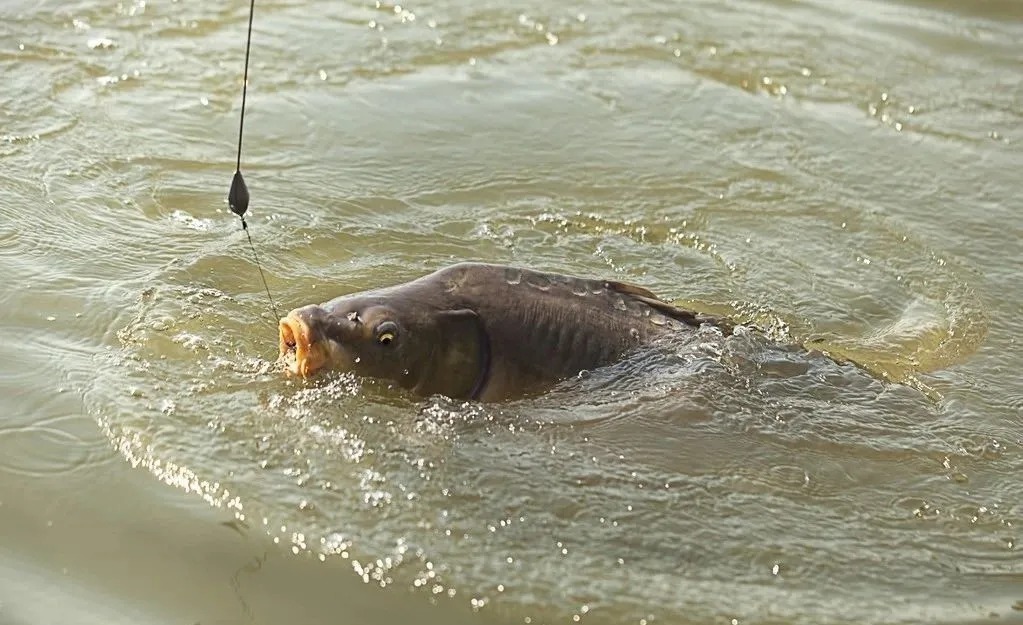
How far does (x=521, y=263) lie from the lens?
5.59 metres

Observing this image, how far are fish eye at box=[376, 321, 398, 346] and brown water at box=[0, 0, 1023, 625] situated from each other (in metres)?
0.21

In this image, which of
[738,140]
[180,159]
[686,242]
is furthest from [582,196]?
[180,159]

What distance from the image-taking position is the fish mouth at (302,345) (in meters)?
4.18

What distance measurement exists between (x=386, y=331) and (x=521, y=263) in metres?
1.49

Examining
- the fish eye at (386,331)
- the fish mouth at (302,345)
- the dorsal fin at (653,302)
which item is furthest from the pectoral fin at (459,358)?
the dorsal fin at (653,302)

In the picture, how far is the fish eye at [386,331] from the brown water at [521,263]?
8.1 inches

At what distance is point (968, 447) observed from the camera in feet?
15.2

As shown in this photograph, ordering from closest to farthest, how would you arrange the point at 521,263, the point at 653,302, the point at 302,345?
the point at 302,345 < the point at 653,302 < the point at 521,263

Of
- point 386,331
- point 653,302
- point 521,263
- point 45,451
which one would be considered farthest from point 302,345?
point 521,263

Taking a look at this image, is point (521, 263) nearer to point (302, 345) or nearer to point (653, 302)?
point (653, 302)

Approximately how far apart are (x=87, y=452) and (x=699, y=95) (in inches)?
188

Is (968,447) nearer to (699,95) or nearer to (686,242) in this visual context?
(686,242)

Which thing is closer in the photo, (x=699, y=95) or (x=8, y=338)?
(x=8, y=338)

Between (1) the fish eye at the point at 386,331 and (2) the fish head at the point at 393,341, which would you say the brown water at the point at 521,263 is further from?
(1) the fish eye at the point at 386,331
